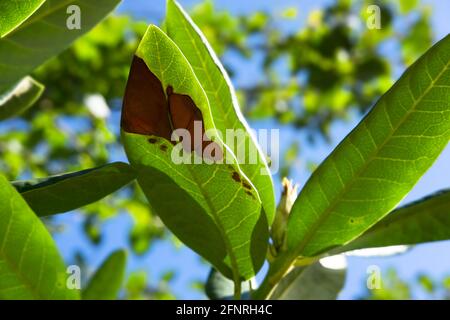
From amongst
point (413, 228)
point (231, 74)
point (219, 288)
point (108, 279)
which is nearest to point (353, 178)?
point (413, 228)

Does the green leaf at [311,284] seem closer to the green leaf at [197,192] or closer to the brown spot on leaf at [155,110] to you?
the green leaf at [197,192]

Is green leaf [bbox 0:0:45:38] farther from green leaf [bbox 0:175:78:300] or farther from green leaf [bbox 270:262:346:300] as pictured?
green leaf [bbox 270:262:346:300]

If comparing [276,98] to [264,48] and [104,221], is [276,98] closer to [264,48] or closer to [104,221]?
[264,48]

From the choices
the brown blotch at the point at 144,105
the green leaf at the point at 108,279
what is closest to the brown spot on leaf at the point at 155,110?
the brown blotch at the point at 144,105

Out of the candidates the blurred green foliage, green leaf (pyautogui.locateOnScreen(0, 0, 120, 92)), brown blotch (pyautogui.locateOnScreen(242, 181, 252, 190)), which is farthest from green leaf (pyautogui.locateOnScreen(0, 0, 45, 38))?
the blurred green foliage

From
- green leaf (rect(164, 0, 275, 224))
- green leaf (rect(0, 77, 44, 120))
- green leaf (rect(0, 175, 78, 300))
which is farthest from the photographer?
green leaf (rect(0, 77, 44, 120))

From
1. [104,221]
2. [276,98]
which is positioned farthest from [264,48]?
[104,221]
